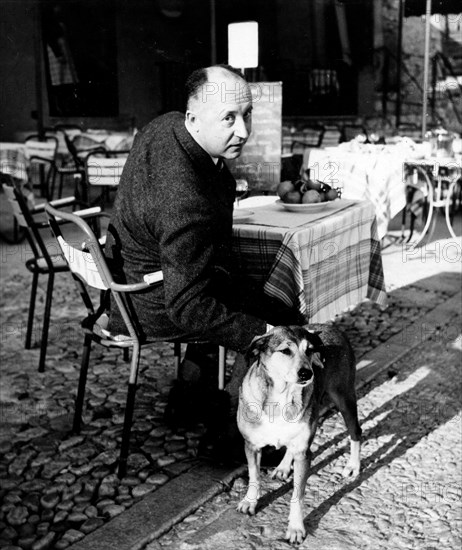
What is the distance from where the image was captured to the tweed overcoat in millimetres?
2867

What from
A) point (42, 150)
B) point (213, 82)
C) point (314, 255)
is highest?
point (213, 82)

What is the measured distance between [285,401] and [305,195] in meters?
Answer: 1.62

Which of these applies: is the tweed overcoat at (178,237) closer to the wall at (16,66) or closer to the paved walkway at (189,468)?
the paved walkway at (189,468)

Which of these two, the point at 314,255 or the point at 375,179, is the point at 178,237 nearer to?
the point at 314,255

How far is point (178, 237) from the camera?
9.36 ft

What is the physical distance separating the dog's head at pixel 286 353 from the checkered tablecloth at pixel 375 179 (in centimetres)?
504

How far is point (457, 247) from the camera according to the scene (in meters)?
8.26

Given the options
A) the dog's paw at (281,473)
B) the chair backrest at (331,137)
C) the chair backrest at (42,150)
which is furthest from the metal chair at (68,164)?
the dog's paw at (281,473)

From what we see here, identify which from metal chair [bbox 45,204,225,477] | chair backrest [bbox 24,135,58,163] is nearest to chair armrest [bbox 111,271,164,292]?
metal chair [bbox 45,204,225,477]

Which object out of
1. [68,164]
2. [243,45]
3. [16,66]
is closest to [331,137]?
[68,164]

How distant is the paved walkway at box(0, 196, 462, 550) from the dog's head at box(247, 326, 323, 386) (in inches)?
25.4

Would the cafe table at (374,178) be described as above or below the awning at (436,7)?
below

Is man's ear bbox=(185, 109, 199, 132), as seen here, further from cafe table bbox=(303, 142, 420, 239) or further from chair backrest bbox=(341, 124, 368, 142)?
chair backrest bbox=(341, 124, 368, 142)

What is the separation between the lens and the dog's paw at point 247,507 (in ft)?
9.97
